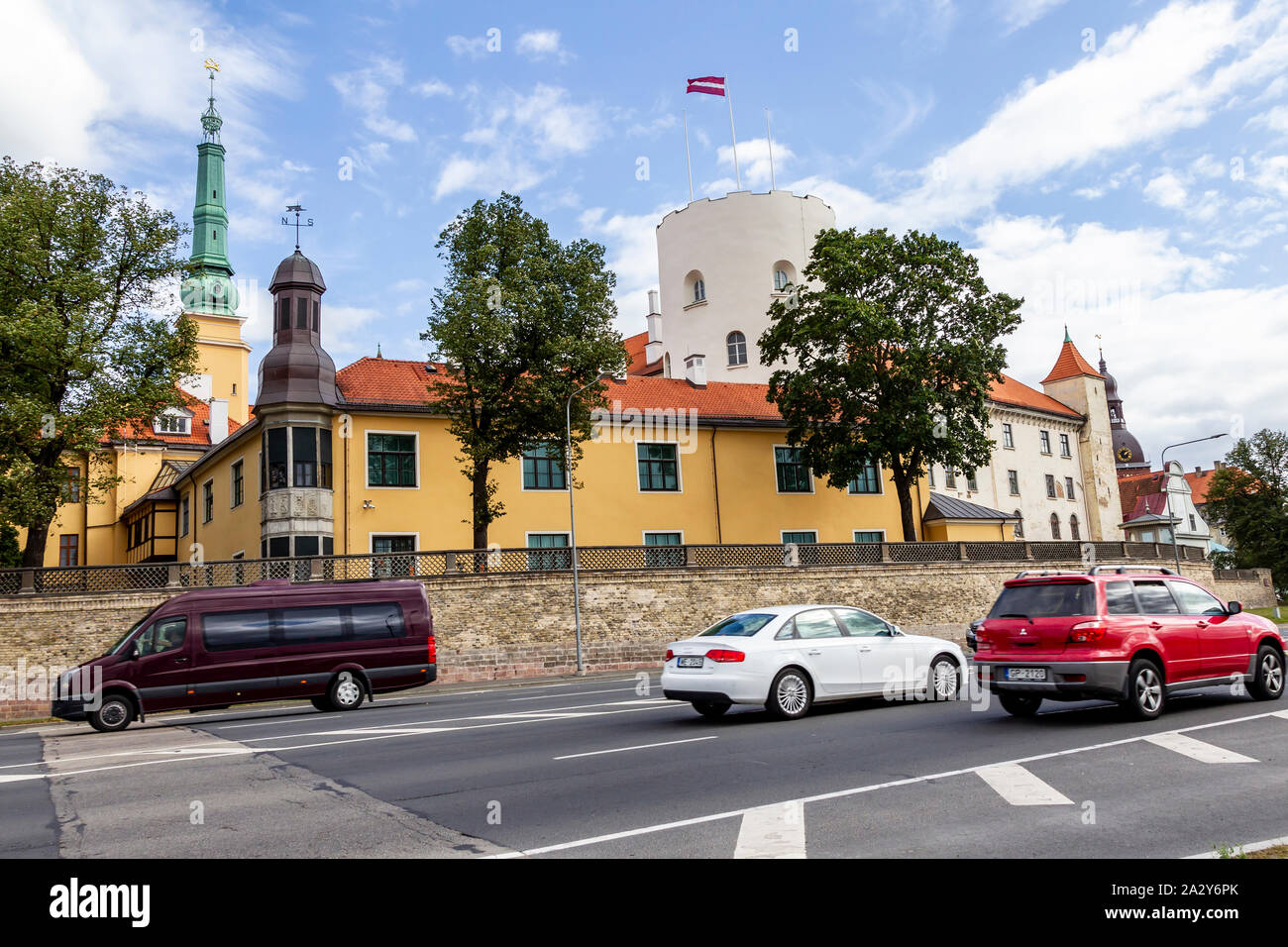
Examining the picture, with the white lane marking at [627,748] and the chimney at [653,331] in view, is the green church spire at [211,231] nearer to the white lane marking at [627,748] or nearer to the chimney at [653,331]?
the chimney at [653,331]

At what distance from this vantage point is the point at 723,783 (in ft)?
28.1

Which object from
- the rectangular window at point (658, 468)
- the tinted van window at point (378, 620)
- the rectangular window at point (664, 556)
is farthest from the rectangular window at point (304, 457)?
the tinted van window at point (378, 620)

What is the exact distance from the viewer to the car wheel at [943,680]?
47.5ft

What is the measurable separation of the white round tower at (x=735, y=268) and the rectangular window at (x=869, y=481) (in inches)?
512

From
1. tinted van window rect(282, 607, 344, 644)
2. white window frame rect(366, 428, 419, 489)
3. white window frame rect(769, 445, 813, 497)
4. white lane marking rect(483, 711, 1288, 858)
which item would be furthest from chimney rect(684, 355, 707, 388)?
white lane marking rect(483, 711, 1288, 858)

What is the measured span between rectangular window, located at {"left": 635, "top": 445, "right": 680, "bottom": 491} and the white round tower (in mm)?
17712

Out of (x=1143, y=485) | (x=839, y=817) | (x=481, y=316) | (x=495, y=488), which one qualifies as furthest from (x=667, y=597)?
(x=1143, y=485)

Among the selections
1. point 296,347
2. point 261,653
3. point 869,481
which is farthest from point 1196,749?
point 869,481

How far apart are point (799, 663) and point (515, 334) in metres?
20.8

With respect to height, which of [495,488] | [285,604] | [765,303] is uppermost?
[765,303]

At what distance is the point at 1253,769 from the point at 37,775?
12.2 m

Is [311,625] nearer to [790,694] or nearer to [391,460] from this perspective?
[790,694]
